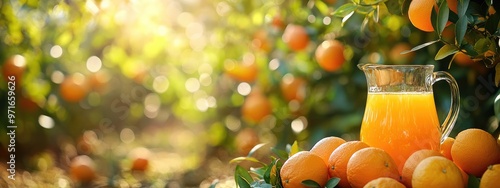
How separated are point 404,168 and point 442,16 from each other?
24 centimetres

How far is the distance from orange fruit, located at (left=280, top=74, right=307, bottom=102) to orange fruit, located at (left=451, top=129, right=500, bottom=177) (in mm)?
1286

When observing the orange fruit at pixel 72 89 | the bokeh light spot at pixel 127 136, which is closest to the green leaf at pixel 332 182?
the orange fruit at pixel 72 89

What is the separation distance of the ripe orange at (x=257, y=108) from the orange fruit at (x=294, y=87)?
13 cm

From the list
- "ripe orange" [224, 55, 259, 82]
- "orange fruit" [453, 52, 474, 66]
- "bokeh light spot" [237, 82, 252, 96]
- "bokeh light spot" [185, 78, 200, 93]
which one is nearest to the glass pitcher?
"orange fruit" [453, 52, 474, 66]

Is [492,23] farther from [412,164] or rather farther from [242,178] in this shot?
[242,178]

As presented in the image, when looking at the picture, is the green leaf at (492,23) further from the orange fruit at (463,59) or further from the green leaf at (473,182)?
the orange fruit at (463,59)

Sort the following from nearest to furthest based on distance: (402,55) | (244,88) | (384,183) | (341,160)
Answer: (384,183) → (341,160) → (402,55) → (244,88)

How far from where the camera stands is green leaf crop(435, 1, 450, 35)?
0.92 meters

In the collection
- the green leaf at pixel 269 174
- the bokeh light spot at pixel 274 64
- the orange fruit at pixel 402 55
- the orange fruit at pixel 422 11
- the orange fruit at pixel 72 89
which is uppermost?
the orange fruit at pixel 72 89

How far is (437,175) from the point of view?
88 cm

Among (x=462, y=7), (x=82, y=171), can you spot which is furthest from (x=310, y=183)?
(x=82, y=171)

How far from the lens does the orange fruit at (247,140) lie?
2.60 m

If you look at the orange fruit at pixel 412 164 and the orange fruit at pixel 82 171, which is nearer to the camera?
the orange fruit at pixel 412 164

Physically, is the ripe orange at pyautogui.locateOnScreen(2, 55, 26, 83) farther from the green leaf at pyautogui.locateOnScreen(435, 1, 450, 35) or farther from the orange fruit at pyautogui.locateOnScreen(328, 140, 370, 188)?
the green leaf at pyautogui.locateOnScreen(435, 1, 450, 35)
